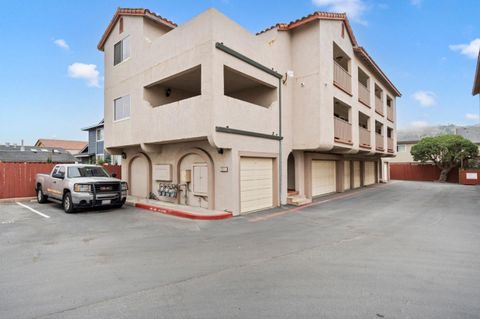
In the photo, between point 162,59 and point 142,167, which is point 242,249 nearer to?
point 162,59

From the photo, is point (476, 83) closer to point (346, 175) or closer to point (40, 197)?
point (346, 175)

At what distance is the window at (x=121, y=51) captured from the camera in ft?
44.3

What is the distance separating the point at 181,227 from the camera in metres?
7.83

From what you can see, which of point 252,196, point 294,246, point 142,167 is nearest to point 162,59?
point 142,167

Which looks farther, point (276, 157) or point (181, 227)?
point (276, 157)

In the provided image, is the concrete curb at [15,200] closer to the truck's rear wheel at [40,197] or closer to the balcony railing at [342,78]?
the truck's rear wheel at [40,197]

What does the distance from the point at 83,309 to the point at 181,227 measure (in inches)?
180

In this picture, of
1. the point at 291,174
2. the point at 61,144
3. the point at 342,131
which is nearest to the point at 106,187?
the point at 291,174

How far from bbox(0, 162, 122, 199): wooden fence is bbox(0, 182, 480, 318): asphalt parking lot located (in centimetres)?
639

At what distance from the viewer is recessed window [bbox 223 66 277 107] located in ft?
38.2

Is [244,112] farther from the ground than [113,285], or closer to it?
farther from the ground

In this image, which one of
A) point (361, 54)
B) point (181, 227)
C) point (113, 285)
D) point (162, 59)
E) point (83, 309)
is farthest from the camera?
point (361, 54)

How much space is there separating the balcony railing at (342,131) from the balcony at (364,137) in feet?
7.89

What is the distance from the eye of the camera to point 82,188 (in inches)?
384
